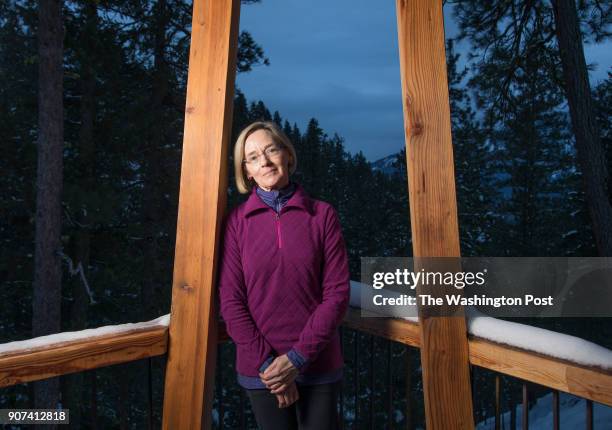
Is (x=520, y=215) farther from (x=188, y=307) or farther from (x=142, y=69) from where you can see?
(x=188, y=307)

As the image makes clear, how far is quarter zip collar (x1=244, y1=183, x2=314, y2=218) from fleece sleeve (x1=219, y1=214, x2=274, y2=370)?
0.14 m

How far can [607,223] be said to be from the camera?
5934mm

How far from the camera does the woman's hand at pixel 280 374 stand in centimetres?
162

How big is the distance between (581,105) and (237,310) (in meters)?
5.35

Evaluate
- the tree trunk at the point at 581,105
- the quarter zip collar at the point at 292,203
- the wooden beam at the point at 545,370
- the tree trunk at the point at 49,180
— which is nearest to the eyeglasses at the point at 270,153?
the quarter zip collar at the point at 292,203

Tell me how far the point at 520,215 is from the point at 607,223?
47.5 ft

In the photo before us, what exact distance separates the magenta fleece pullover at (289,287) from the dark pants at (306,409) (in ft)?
0.23

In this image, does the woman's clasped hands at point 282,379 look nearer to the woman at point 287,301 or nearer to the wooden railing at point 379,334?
the woman at point 287,301

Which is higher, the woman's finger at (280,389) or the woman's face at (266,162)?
the woman's face at (266,162)

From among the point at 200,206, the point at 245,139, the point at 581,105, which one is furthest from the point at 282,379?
the point at 581,105

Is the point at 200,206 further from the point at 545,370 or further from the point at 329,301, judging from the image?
the point at 545,370

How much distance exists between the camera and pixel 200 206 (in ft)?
6.28

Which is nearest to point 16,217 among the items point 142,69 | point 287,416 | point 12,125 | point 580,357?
point 12,125

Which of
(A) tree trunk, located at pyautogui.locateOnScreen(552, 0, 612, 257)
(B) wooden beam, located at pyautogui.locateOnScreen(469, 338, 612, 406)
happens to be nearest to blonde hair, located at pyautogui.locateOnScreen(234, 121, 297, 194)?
(B) wooden beam, located at pyautogui.locateOnScreen(469, 338, 612, 406)
